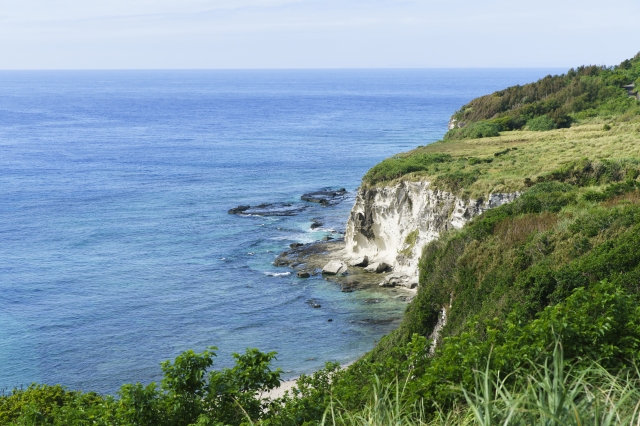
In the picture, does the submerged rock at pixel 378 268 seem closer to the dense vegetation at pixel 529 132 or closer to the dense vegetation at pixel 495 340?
the dense vegetation at pixel 529 132

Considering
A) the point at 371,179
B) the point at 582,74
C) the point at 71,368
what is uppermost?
the point at 582,74

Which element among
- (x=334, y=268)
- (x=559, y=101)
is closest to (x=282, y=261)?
(x=334, y=268)

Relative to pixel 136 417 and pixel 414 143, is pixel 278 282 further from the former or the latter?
pixel 414 143

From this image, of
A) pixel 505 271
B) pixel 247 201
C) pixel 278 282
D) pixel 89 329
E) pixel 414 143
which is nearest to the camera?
pixel 505 271

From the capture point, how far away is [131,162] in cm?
10300

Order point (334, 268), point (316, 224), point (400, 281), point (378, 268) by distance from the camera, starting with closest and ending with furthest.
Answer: point (400, 281)
point (378, 268)
point (334, 268)
point (316, 224)

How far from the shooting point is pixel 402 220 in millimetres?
51500

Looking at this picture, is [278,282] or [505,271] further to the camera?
[278,282]

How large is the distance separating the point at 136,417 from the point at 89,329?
31.6m

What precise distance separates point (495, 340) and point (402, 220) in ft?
124

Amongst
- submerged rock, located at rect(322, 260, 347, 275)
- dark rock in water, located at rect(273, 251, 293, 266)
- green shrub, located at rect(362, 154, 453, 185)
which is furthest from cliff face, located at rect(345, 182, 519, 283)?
dark rock in water, located at rect(273, 251, 293, 266)

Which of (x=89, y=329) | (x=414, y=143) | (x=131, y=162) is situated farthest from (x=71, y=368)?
(x=414, y=143)

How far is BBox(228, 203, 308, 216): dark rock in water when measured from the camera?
233 ft

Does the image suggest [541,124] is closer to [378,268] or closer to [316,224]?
[316,224]
